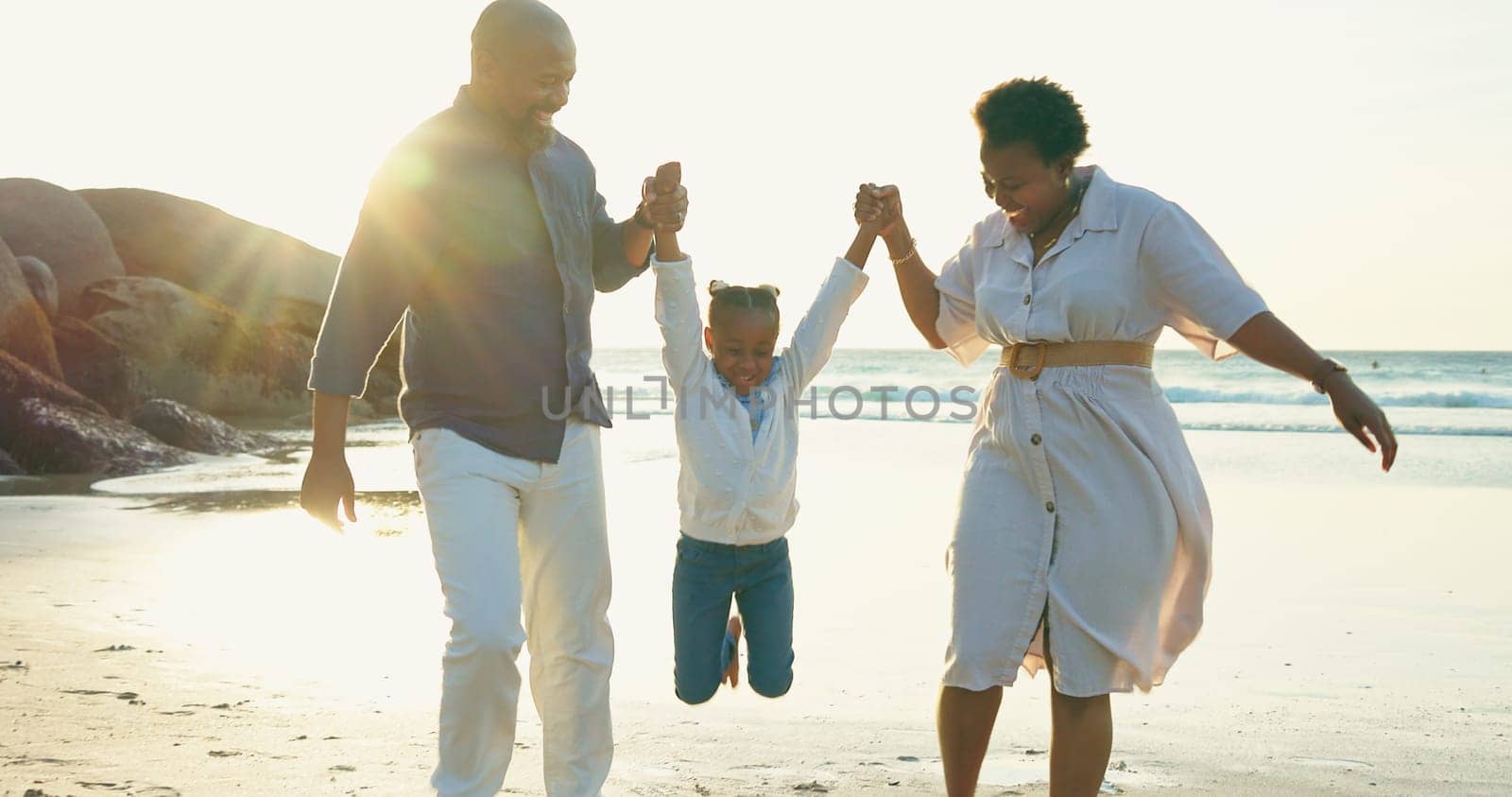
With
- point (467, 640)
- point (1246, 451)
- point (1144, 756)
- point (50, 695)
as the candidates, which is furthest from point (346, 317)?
point (1246, 451)

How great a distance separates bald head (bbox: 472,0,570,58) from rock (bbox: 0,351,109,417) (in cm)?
933

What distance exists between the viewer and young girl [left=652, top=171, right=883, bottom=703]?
407 cm

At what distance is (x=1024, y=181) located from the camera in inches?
131

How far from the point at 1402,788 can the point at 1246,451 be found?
44.3 ft

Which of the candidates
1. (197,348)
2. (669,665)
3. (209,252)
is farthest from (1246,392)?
(669,665)

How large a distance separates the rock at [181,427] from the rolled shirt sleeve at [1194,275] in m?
11.3

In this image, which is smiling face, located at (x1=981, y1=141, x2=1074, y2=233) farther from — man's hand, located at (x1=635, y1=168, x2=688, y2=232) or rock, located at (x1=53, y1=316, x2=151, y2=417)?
rock, located at (x1=53, y1=316, x2=151, y2=417)

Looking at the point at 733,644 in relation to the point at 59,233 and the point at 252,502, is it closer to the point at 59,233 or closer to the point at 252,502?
the point at 252,502

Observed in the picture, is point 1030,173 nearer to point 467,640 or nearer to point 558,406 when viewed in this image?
point 558,406

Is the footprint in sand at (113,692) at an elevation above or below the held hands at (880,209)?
below

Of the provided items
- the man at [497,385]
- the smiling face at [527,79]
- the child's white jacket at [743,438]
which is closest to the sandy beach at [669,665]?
the man at [497,385]

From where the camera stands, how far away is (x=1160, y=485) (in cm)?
331

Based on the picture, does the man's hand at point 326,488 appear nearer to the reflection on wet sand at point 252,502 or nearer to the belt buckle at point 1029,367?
the belt buckle at point 1029,367

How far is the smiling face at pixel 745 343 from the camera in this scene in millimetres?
4078
